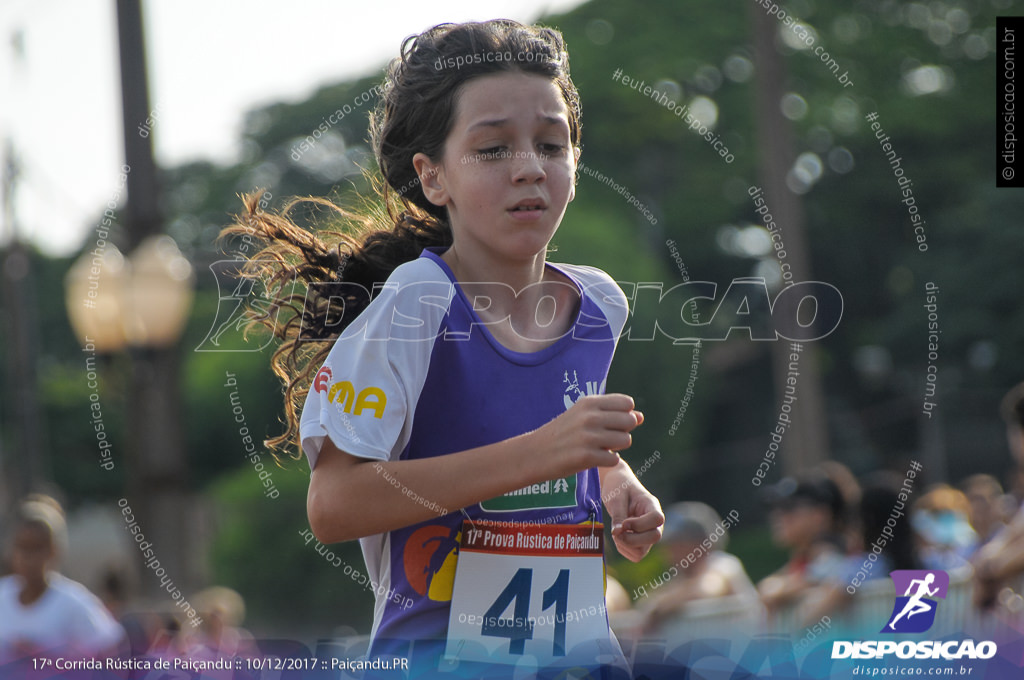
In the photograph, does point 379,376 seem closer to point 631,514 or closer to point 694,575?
point 631,514

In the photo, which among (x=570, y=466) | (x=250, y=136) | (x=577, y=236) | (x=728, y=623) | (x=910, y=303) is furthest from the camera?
(x=250, y=136)

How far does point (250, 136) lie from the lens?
15.3m

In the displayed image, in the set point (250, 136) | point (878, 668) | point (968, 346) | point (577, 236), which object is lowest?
point (878, 668)

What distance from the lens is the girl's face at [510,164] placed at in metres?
1.59

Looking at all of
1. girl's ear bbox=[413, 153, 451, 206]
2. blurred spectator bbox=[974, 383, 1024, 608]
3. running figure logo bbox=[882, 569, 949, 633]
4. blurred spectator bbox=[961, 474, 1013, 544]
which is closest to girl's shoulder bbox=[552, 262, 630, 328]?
girl's ear bbox=[413, 153, 451, 206]

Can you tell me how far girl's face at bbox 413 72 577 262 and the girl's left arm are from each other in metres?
0.40

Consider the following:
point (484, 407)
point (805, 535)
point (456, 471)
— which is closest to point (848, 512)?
point (805, 535)

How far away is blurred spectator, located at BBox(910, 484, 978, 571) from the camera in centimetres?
516

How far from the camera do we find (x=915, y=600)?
2.93 metres

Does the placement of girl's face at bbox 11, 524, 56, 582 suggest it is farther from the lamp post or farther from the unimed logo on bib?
the unimed logo on bib

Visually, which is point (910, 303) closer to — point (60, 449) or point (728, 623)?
point (728, 623)

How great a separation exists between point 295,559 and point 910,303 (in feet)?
29.0

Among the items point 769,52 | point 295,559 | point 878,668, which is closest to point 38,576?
point 878,668

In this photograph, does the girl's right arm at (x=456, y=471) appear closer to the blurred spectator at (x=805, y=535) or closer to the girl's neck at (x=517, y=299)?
the girl's neck at (x=517, y=299)
